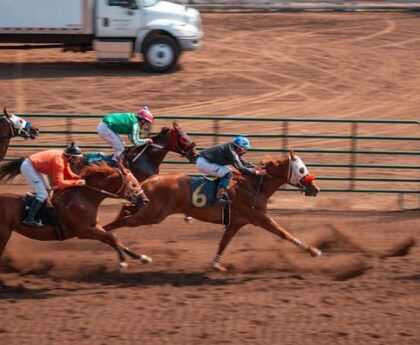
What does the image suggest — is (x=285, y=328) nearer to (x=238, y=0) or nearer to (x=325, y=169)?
(x=325, y=169)

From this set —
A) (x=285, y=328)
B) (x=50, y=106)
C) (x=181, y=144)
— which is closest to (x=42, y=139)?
(x=50, y=106)

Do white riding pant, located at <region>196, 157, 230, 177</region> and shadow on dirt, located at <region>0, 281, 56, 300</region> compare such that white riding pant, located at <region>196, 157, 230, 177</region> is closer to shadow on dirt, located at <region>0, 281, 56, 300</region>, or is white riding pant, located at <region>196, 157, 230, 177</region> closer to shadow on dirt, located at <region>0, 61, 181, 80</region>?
shadow on dirt, located at <region>0, 281, 56, 300</region>

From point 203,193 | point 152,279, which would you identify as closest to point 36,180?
point 152,279

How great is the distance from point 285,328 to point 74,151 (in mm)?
3459

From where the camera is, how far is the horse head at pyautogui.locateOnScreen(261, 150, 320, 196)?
13.1 metres

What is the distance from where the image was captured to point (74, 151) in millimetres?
11984

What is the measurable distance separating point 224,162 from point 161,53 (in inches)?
484

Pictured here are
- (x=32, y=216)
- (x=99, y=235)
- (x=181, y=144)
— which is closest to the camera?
(x=32, y=216)

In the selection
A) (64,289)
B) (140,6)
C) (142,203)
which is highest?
(140,6)

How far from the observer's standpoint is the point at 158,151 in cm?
1505

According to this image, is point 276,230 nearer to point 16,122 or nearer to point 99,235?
point 99,235

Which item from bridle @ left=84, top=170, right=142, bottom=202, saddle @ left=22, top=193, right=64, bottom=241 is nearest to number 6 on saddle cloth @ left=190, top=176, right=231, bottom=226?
bridle @ left=84, top=170, right=142, bottom=202

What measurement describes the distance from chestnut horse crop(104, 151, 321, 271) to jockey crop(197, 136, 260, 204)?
139 millimetres

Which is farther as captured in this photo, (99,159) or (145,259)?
(99,159)
